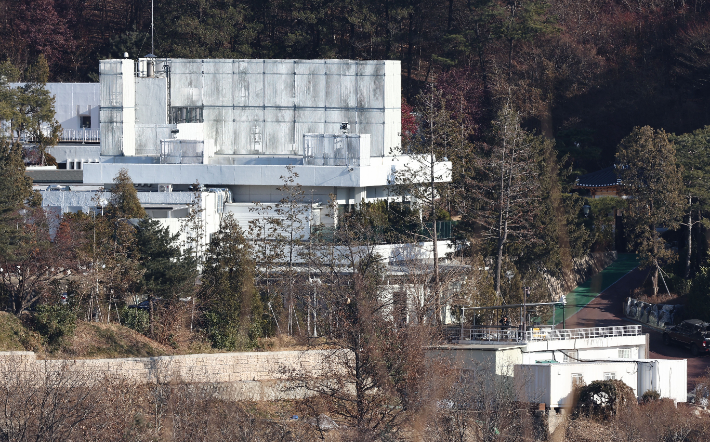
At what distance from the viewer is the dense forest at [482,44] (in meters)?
62.3

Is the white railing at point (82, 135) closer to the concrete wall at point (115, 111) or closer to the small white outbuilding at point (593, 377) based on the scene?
the concrete wall at point (115, 111)

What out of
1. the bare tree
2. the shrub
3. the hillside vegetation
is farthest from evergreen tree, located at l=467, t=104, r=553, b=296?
the hillside vegetation

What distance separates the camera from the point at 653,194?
146 feet

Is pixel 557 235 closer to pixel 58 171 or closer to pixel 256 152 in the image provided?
pixel 256 152

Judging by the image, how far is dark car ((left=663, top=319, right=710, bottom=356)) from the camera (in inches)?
1502

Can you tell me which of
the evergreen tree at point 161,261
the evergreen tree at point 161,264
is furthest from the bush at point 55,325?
the evergreen tree at point 161,261

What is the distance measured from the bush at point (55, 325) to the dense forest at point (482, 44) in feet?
111

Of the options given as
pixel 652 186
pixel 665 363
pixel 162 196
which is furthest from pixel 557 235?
pixel 162 196

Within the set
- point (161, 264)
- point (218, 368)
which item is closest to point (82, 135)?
point (161, 264)

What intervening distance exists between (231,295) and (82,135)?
3270cm

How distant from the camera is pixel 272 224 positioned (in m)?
38.4

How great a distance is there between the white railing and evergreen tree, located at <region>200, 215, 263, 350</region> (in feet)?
97.6

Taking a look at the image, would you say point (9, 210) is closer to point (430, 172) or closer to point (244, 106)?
point (430, 172)

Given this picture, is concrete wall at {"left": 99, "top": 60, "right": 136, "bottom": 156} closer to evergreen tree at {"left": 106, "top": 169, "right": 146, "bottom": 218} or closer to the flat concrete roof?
the flat concrete roof
